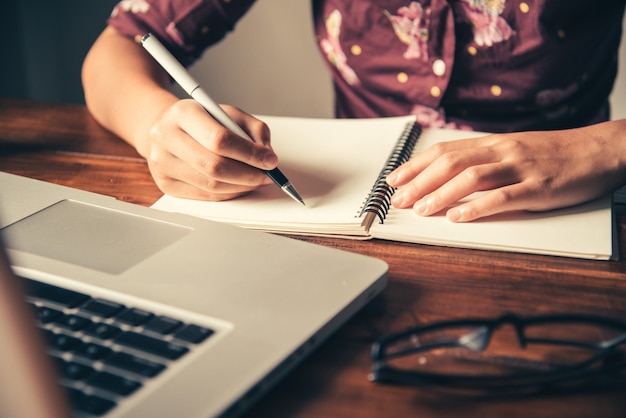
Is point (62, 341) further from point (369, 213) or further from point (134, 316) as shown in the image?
point (369, 213)

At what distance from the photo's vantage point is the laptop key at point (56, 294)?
46cm

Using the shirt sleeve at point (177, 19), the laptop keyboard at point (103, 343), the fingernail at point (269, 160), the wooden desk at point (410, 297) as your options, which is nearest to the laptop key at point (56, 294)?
the laptop keyboard at point (103, 343)

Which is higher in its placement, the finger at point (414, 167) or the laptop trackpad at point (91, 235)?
the finger at point (414, 167)

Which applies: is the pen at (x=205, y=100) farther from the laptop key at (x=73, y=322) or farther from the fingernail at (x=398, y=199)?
the laptop key at (x=73, y=322)

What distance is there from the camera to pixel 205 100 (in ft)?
2.35

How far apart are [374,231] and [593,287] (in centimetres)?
19

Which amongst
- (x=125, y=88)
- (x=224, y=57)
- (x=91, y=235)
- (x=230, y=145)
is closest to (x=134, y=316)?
(x=91, y=235)

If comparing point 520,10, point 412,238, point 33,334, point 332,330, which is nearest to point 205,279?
point 332,330

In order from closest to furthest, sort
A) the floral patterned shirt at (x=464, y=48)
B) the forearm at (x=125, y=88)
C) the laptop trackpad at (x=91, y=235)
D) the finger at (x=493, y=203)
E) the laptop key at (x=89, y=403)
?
1. the laptop key at (x=89, y=403)
2. the laptop trackpad at (x=91, y=235)
3. the finger at (x=493, y=203)
4. the forearm at (x=125, y=88)
5. the floral patterned shirt at (x=464, y=48)

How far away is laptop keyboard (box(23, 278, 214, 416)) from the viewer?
37 cm

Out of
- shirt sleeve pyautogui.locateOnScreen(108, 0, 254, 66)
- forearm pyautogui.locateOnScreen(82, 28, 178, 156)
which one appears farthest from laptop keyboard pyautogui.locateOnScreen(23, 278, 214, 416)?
shirt sleeve pyautogui.locateOnScreen(108, 0, 254, 66)

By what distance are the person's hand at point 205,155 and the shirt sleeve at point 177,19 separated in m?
0.32

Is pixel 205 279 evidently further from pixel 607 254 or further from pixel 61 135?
pixel 61 135

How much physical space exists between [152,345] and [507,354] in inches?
9.0
